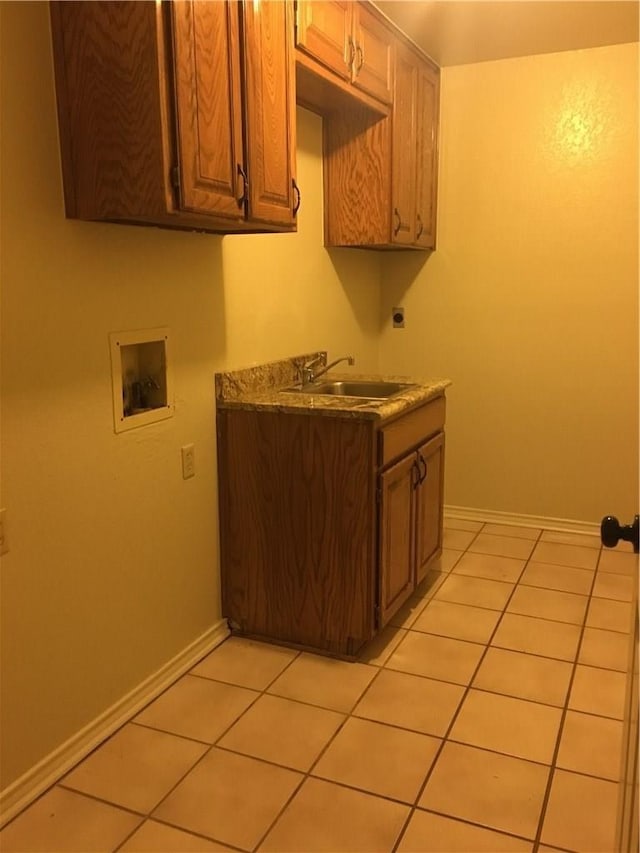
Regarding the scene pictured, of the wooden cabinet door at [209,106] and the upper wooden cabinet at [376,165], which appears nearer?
the wooden cabinet door at [209,106]

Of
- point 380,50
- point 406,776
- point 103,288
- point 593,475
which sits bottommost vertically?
point 406,776

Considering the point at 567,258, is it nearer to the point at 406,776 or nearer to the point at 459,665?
the point at 459,665

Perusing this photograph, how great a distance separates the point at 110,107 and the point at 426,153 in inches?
85.7

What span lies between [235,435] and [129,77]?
1.21m

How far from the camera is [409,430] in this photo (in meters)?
2.63

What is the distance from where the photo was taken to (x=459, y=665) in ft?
8.02

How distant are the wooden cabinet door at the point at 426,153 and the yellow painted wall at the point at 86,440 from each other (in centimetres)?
114

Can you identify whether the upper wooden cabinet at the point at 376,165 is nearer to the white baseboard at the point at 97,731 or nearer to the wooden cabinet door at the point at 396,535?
the wooden cabinet door at the point at 396,535

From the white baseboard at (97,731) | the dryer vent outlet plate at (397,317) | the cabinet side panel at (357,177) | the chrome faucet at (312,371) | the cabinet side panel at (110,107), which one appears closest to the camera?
the cabinet side panel at (110,107)

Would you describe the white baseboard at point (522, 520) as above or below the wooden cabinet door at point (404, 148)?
below

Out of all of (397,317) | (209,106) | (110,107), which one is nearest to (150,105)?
(110,107)

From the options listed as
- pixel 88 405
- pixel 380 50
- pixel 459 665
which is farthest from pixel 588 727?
pixel 380 50

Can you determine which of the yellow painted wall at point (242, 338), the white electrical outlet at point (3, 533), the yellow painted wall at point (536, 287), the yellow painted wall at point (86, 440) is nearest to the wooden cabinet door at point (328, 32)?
the yellow painted wall at point (242, 338)

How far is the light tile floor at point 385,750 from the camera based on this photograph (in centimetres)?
171
